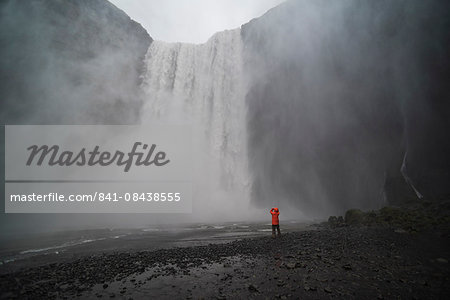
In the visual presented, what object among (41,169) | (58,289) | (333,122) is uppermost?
(333,122)

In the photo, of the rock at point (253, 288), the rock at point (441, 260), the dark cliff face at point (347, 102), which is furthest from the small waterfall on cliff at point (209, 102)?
the rock at point (253, 288)

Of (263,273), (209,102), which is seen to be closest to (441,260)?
(263,273)

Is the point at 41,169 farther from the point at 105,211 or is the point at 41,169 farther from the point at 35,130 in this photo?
the point at 105,211

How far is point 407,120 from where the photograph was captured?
20844 millimetres

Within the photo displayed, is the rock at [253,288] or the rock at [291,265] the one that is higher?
the rock at [291,265]

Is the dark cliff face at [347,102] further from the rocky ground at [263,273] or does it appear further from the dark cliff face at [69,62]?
the dark cliff face at [69,62]

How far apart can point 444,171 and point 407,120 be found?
16.5 ft

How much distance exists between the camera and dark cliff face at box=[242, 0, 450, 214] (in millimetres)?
19516

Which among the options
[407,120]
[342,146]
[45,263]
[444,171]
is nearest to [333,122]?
[342,146]

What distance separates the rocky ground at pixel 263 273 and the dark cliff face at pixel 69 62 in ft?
101

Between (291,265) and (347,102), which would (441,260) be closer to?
(291,265)

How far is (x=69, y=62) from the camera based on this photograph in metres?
33.2

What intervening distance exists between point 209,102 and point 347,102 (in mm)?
18793

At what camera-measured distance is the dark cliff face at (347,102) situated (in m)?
19.5
